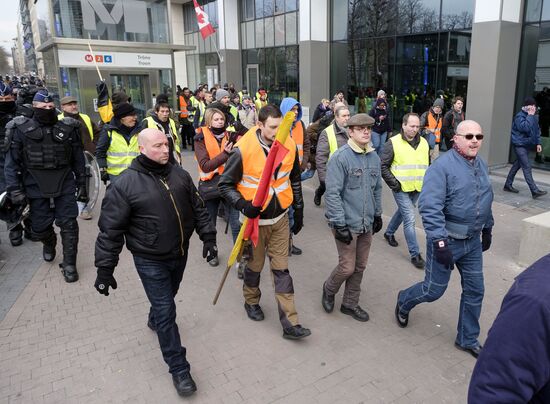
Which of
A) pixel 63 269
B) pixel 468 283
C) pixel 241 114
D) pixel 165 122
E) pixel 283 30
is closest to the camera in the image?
pixel 468 283

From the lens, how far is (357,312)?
14.6ft

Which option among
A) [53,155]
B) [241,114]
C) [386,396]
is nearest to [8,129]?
[53,155]

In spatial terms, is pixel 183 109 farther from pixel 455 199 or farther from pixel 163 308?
pixel 455 199

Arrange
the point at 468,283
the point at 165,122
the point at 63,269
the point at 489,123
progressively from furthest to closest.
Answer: the point at 489,123 < the point at 165,122 < the point at 63,269 < the point at 468,283

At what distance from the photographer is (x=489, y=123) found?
1059cm

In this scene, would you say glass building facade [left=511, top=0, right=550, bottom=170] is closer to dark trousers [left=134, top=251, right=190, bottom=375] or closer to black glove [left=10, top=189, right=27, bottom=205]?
dark trousers [left=134, top=251, right=190, bottom=375]

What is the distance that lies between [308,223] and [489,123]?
5.76 m

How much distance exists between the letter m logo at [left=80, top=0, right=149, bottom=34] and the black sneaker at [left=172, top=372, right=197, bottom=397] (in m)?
11.6

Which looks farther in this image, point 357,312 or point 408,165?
point 408,165

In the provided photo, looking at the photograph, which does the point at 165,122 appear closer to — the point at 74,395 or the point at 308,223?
the point at 308,223

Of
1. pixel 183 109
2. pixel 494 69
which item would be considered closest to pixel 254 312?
pixel 494 69

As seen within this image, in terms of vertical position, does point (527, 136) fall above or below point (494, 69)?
below

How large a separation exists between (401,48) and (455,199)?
12.2m

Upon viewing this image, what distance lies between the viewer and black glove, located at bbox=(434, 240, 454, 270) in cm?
348
